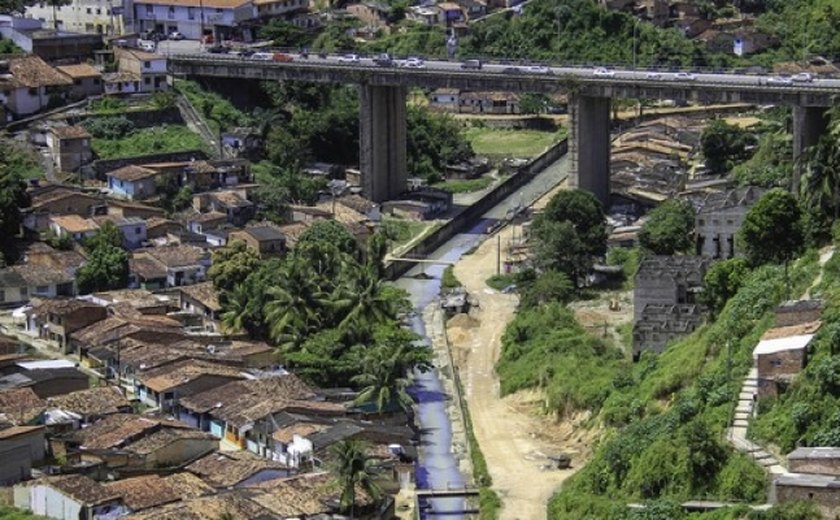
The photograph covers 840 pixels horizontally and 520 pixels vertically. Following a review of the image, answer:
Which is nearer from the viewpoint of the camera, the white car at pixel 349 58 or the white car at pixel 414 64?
the white car at pixel 414 64

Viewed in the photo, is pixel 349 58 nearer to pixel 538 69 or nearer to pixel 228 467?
pixel 538 69

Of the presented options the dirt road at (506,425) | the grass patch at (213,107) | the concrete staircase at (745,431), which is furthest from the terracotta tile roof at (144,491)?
the grass patch at (213,107)

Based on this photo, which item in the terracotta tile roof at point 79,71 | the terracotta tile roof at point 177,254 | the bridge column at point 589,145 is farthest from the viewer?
the terracotta tile roof at point 79,71

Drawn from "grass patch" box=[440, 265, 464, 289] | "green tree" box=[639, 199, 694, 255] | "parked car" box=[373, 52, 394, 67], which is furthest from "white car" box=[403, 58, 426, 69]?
"green tree" box=[639, 199, 694, 255]

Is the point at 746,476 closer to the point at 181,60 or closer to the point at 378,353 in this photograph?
the point at 378,353

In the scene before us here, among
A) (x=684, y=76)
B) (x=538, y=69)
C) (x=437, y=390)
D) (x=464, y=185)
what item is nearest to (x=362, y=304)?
(x=437, y=390)

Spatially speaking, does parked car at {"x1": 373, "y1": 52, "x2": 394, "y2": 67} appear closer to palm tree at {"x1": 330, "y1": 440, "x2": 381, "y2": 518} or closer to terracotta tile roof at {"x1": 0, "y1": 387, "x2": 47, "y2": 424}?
terracotta tile roof at {"x1": 0, "y1": 387, "x2": 47, "y2": 424}

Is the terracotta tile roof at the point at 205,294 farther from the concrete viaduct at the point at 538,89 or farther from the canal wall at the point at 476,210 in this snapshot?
the concrete viaduct at the point at 538,89
